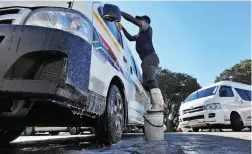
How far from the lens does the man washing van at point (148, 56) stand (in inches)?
164

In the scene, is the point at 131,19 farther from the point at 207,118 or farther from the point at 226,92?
the point at 226,92

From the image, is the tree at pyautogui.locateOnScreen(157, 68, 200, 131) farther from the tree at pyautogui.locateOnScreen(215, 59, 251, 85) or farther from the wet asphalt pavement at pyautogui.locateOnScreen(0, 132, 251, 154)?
the wet asphalt pavement at pyautogui.locateOnScreen(0, 132, 251, 154)

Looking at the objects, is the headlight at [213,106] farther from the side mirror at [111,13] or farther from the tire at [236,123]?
the side mirror at [111,13]

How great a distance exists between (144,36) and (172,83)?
103 ft

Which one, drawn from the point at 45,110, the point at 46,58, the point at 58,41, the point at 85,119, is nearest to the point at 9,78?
the point at 46,58

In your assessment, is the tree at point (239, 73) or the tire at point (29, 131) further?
the tree at point (239, 73)

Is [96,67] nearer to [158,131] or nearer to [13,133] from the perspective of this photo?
[158,131]

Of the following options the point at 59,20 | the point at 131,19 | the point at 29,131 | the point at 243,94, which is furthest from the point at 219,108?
the point at 59,20

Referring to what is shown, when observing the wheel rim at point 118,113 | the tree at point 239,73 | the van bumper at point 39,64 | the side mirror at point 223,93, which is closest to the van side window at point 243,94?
the side mirror at point 223,93

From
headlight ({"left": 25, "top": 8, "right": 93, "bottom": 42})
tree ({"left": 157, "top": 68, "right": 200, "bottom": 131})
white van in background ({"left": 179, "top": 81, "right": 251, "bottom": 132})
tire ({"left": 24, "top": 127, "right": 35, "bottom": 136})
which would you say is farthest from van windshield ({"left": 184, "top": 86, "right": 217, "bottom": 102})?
tree ({"left": 157, "top": 68, "right": 200, "bottom": 131})

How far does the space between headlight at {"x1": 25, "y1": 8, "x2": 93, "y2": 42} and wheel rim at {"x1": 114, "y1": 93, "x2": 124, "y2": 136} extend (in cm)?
124

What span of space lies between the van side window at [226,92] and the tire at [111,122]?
684 cm

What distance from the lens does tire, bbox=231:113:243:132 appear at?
9422 millimetres

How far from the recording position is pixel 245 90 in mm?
10602
